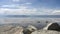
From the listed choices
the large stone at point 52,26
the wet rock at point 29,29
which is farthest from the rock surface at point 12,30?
the large stone at point 52,26

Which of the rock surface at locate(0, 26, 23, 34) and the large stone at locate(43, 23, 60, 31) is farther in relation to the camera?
the large stone at locate(43, 23, 60, 31)

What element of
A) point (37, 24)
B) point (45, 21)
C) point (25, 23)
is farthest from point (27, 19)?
point (45, 21)

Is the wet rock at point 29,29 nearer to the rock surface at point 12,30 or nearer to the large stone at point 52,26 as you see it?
the rock surface at point 12,30

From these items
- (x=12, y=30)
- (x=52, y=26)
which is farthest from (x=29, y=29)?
(x=52, y=26)

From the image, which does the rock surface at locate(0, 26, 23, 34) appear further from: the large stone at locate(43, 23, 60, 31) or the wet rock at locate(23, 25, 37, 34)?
the large stone at locate(43, 23, 60, 31)

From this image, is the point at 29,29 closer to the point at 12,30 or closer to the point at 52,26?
Answer: the point at 12,30

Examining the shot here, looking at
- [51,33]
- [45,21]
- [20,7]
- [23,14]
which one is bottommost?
[51,33]

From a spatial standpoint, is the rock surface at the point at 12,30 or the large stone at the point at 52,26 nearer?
the rock surface at the point at 12,30

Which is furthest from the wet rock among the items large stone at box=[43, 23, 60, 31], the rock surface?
large stone at box=[43, 23, 60, 31]

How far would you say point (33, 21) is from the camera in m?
2.02

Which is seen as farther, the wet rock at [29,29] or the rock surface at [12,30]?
the wet rock at [29,29]

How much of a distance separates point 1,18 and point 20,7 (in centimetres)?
38

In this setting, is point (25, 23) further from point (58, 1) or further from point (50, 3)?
point (58, 1)

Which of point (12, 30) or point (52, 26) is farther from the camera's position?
point (52, 26)
